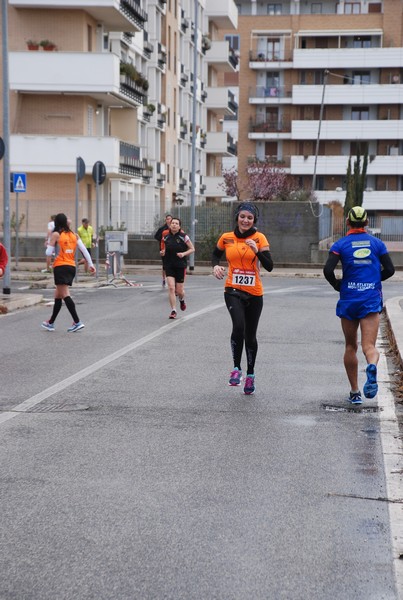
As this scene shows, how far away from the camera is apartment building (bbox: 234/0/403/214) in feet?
282

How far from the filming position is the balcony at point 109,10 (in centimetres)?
4338

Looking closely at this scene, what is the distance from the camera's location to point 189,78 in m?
66.8

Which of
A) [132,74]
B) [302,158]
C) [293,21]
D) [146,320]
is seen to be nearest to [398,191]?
[302,158]

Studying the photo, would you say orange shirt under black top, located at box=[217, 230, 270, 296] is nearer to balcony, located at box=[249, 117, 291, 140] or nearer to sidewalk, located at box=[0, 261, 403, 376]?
sidewalk, located at box=[0, 261, 403, 376]

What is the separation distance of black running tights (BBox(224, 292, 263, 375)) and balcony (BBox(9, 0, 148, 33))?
34.6 metres

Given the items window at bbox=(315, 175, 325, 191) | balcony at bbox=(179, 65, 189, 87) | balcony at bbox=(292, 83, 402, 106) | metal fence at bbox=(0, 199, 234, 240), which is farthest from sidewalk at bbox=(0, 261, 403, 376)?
window at bbox=(315, 175, 325, 191)

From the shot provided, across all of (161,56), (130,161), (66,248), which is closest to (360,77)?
(161,56)

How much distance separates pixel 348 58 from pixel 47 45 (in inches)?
1792

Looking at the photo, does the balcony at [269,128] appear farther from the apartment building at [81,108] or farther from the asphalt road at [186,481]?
the asphalt road at [186,481]

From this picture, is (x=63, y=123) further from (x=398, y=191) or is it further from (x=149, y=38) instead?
(x=398, y=191)

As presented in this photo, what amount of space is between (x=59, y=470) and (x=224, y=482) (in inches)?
40.2

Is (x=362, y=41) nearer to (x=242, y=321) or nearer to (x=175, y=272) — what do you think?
(x=175, y=272)

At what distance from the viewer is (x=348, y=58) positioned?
85.8 meters

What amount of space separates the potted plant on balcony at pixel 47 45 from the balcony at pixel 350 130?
147ft
